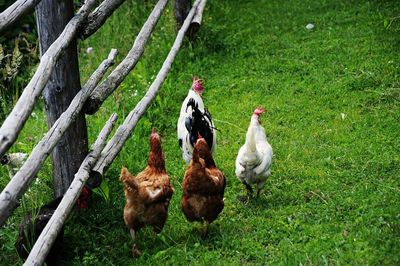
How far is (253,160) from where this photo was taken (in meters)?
5.23

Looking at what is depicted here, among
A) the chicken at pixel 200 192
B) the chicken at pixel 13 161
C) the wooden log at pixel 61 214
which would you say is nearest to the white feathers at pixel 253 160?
the chicken at pixel 200 192

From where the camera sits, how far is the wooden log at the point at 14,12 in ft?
13.0

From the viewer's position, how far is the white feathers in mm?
5223

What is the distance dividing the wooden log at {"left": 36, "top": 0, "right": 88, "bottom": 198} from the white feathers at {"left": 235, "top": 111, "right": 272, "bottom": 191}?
52.9 inches

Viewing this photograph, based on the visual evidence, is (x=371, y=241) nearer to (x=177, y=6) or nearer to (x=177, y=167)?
(x=177, y=167)

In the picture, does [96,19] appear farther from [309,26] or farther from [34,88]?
[309,26]

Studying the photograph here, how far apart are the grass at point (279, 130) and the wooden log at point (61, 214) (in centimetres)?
70

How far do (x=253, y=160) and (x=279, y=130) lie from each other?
1.68 meters

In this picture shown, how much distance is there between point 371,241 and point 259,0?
23.9ft

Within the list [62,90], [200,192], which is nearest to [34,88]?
[62,90]

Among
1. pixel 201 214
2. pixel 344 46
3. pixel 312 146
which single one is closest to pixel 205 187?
pixel 201 214

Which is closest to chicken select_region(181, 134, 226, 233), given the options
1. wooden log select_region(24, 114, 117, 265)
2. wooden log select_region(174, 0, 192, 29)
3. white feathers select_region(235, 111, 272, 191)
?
white feathers select_region(235, 111, 272, 191)

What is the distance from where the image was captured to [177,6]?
9000 millimetres

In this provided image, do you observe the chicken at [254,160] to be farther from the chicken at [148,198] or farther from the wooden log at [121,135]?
the wooden log at [121,135]
